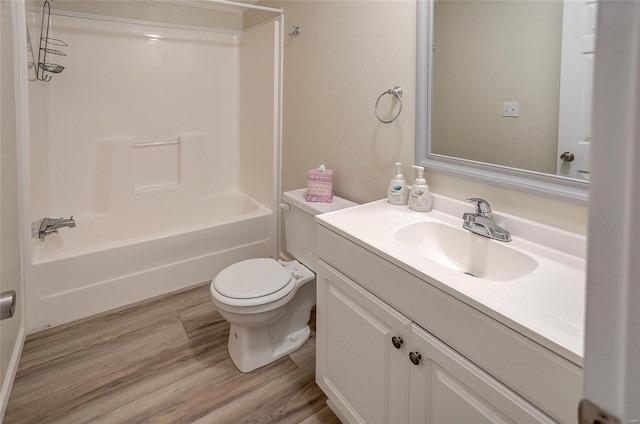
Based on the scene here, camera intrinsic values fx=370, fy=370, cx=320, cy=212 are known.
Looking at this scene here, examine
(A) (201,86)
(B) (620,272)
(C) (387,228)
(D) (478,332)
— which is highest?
(A) (201,86)

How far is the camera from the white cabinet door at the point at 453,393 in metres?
0.80

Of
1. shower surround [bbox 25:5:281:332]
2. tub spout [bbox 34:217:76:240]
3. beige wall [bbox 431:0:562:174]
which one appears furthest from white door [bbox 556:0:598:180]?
tub spout [bbox 34:217:76:240]

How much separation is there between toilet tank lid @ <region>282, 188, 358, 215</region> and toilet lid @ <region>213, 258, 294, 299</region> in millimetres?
334

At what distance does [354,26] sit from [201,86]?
1.67 m

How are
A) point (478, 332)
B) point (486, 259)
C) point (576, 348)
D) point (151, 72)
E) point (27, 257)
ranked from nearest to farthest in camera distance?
point (576, 348)
point (478, 332)
point (486, 259)
point (27, 257)
point (151, 72)

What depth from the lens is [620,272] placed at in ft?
0.98

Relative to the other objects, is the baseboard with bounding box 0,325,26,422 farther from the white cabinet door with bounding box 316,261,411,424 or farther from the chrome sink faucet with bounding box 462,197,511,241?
the chrome sink faucet with bounding box 462,197,511,241

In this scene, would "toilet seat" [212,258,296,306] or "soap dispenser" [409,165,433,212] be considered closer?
"soap dispenser" [409,165,433,212]

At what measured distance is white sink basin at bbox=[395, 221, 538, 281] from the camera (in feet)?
3.75

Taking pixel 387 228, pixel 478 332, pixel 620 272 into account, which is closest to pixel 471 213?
pixel 387 228

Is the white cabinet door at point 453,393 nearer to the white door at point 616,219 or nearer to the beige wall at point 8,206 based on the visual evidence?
the white door at point 616,219

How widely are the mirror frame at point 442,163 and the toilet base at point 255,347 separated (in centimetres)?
113

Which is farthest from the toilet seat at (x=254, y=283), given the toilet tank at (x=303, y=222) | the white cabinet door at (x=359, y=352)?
the white cabinet door at (x=359, y=352)

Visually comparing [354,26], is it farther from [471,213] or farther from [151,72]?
[151,72]
